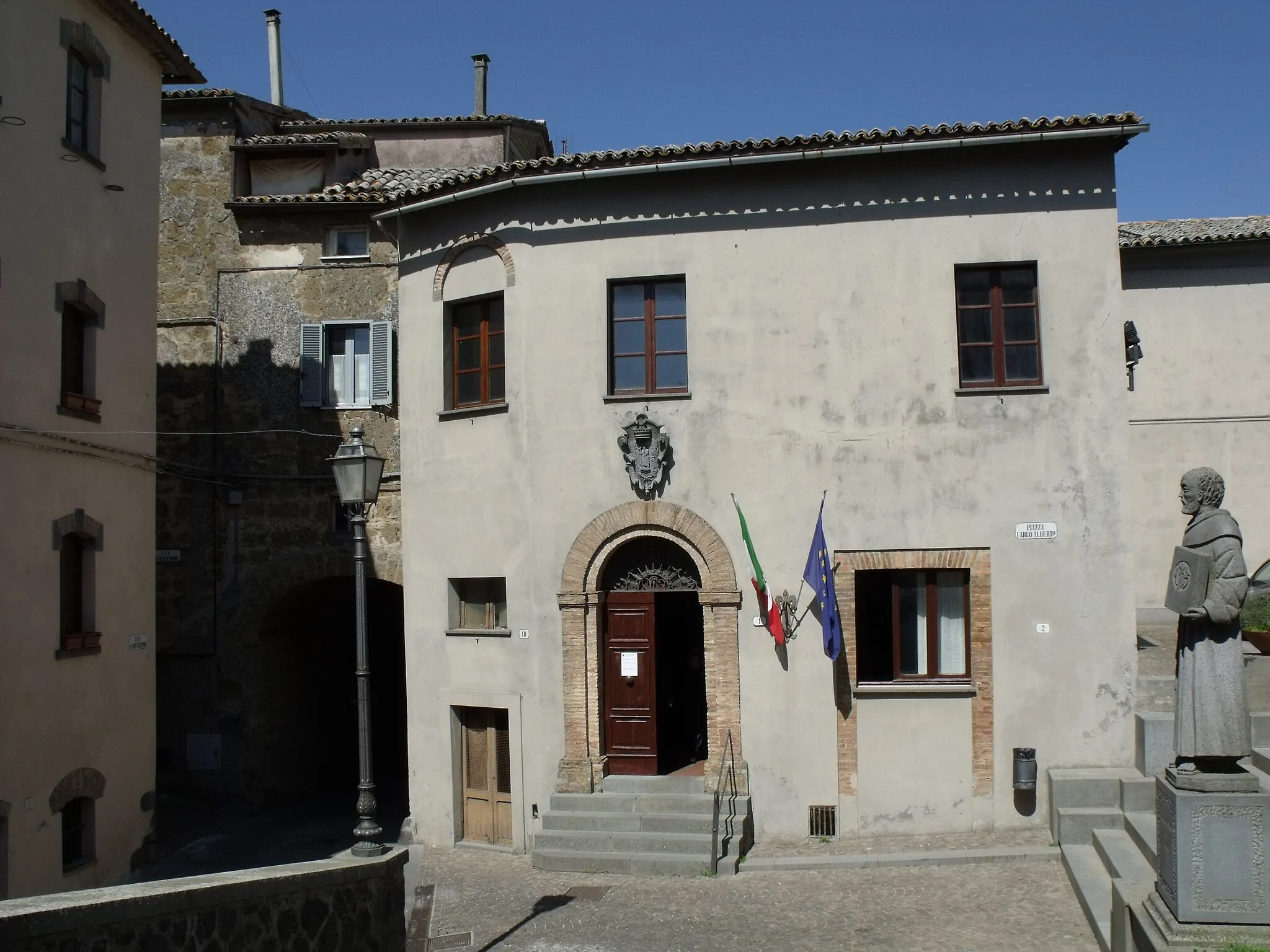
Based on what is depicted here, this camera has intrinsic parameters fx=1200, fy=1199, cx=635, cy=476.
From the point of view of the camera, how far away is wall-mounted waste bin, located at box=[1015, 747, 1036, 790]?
44.3ft

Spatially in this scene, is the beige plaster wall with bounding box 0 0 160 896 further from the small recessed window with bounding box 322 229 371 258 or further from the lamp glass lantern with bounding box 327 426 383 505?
the lamp glass lantern with bounding box 327 426 383 505

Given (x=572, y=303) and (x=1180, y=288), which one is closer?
(x=572, y=303)

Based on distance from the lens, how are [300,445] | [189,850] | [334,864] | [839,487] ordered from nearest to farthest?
[334,864] → [839,487] → [189,850] → [300,445]

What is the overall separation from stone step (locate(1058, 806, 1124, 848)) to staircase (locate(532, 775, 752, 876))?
352 centimetres

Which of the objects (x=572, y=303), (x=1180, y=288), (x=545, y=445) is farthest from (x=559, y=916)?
(x=1180, y=288)

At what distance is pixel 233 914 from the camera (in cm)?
872

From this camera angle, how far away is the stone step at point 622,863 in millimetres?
13453

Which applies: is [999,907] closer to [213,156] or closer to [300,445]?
[300,445]

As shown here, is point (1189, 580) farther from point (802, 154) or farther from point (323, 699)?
point (323, 699)

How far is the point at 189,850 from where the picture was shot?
17.6m

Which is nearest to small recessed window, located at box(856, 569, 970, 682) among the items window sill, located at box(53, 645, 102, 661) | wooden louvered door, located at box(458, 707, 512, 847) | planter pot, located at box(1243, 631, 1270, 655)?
planter pot, located at box(1243, 631, 1270, 655)

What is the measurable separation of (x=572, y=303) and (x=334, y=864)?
7.71 m

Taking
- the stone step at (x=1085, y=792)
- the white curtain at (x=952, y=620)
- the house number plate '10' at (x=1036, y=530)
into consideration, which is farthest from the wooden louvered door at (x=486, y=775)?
the house number plate '10' at (x=1036, y=530)

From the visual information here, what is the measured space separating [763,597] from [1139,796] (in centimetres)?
460
